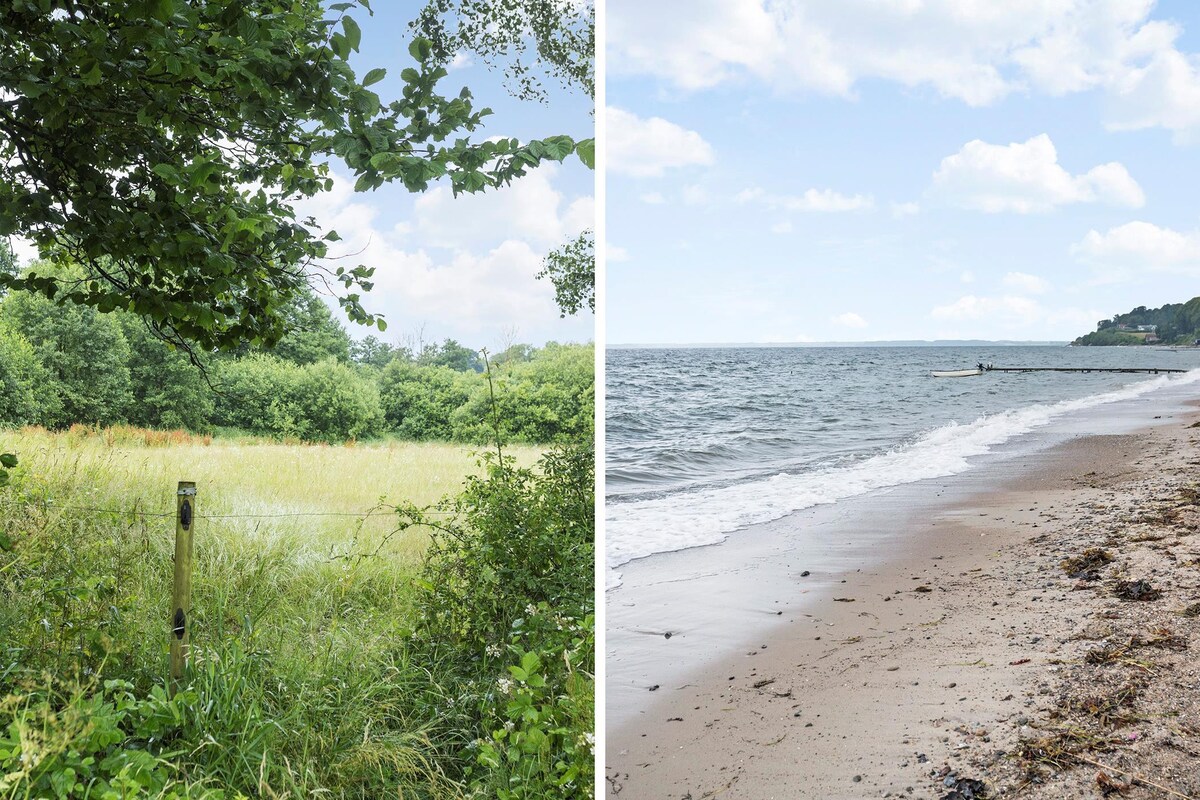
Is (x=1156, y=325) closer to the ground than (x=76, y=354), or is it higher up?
higher up

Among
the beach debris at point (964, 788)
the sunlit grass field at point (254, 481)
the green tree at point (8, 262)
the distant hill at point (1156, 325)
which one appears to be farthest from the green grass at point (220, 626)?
the distant hill at point (1156, 325)

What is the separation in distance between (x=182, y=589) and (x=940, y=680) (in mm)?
1619

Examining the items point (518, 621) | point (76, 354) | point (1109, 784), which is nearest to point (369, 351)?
point (76, 354)

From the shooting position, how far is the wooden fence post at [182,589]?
1.31 m

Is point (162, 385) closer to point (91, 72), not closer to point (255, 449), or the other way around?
point (255, 449)

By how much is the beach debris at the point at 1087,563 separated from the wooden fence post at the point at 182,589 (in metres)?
2.31

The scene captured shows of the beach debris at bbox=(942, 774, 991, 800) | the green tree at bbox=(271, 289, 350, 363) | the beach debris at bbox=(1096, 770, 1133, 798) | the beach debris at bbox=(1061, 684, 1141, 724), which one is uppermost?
the green tree at bbox=(271, 289, 350, 363)

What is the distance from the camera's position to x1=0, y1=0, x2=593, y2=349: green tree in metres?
1.13

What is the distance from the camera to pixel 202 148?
1465 millimetres

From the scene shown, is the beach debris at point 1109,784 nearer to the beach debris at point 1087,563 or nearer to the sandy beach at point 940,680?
the sandy beach at point 940,680

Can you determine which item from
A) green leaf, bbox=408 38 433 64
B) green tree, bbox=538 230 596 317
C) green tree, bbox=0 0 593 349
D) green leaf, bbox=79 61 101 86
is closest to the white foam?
green tree, bbox=538 230 596 317

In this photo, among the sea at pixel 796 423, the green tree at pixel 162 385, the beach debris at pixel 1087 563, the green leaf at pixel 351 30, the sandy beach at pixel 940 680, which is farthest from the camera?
the sea at pixel 796 423

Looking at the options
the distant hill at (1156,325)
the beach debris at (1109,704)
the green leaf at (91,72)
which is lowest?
the beach debris at (1109,704)

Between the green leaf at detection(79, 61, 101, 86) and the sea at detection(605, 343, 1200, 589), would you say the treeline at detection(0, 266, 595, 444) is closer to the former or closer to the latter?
the green leaf at detection(79, 61, 101, 86)
